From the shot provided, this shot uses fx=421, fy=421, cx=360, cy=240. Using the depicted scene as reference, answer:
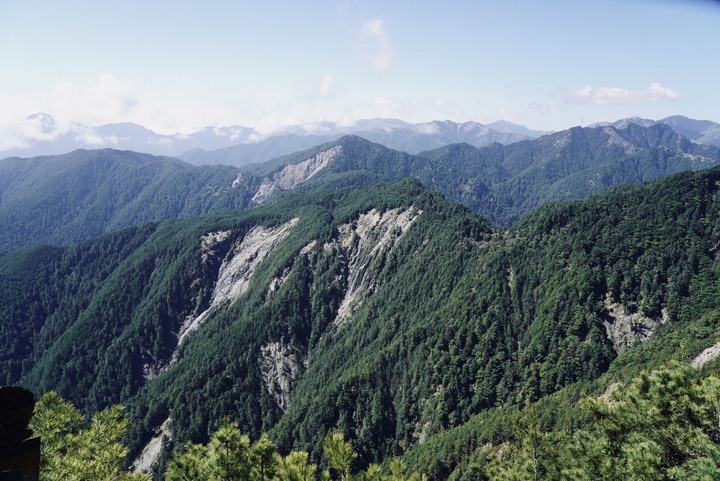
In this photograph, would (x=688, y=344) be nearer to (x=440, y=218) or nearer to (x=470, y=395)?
(x=470, y=395)

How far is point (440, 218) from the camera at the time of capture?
19600cm

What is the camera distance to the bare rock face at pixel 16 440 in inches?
413

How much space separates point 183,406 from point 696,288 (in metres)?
170

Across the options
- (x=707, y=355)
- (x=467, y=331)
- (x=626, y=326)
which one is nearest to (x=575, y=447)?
(x=707, y=355)

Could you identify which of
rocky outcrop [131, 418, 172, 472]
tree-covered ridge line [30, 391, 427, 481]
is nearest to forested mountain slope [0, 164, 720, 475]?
rocky outcrop [131, 418, 172, 472]

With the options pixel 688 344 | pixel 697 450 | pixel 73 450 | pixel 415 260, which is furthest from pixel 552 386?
pixel 73 450

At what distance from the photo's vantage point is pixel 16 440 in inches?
430

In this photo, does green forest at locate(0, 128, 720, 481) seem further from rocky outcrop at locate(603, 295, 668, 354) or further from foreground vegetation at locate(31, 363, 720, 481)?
foreground vegetation at locate(31, 363, 720, 481)

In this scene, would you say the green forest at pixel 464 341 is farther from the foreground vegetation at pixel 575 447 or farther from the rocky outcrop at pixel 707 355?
the foreground vegetation at pixel 575 447

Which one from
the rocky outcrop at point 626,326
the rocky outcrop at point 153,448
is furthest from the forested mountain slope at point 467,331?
the rocky outcrop at point 153,448

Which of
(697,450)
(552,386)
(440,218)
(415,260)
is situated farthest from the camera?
(440,218)

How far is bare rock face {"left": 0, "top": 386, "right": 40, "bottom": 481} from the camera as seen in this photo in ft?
34.4

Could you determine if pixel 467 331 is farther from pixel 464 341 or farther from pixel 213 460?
pixel 213 460

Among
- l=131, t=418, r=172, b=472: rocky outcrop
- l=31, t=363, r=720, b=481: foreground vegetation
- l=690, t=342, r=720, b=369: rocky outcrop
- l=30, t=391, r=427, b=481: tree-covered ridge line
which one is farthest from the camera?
l=131, t=418, r=172, b=472: rocky outcrop
